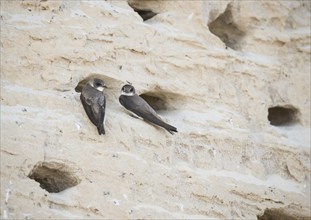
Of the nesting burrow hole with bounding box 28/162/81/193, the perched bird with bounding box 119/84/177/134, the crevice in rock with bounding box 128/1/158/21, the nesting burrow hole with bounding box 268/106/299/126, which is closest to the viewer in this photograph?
the nesting burrow hole with bounding box 28/162/81/193

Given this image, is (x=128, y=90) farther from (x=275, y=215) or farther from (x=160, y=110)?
(x=275, y=215)

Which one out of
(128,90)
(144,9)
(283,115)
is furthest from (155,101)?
(283,115)

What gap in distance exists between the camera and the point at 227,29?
194 inches

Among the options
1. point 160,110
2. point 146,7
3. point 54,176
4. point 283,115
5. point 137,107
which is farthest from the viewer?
point 283,115

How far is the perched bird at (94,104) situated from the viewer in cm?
379

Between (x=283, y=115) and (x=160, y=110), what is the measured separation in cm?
95

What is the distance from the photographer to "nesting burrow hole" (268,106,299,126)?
15.8 ft

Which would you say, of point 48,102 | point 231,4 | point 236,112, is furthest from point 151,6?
point 48,102

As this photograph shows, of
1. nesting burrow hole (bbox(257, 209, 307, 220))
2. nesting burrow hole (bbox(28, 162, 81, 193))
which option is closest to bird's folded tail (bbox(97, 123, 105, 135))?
nesting burrow hole (bbox(28, 162, 81, 193))

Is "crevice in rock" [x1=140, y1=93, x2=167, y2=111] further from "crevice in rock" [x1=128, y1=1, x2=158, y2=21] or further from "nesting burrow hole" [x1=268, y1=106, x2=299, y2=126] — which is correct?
"nesting burrow hole" [x1=268, y1=106, x2=299, y2=126]

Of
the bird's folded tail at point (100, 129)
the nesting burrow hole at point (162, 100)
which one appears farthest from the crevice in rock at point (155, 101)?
the bird's folded tail at point (100, 129)

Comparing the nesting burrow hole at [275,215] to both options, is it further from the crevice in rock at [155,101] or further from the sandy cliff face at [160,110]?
the crevice in rock at [155,101]

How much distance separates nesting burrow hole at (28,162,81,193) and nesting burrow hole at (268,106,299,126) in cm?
167

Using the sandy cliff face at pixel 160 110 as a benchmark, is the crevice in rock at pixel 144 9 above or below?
above
